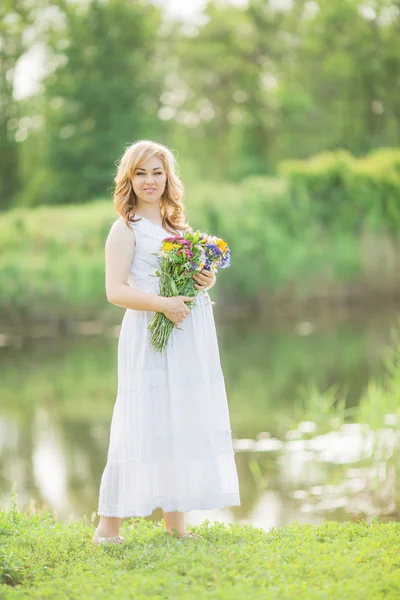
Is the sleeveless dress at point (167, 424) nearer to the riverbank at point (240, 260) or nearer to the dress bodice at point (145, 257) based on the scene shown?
the dress bodice at point (145, 257)

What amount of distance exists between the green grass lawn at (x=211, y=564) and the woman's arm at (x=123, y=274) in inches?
39.5

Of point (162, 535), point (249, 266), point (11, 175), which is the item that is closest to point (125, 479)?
point (162, 535)

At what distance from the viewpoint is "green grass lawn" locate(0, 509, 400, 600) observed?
10.8ft

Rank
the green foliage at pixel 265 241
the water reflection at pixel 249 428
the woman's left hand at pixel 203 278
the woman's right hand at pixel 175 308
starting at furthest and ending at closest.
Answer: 1. the green foliage at pixel 265 241
2. the water reflection at pixel 249 428
3. the woman's left hand at pixel 203 278
4. the woman's right hand at pixel 175 308

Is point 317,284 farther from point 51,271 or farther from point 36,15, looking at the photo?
point 36,15

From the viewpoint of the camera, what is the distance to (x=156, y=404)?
401 centimetres

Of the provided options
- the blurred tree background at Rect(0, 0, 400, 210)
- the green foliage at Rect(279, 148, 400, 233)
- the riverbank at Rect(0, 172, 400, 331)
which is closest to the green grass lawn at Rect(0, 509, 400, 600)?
the riverbank at Rect(0, 172, 400, 331)

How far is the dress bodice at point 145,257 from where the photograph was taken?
4.05 meters

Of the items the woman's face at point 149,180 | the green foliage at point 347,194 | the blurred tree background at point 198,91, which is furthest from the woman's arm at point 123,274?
the blurred tree background at point 198,91

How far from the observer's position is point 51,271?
18.4m

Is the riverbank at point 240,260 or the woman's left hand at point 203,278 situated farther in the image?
the riverbank at point 240,260

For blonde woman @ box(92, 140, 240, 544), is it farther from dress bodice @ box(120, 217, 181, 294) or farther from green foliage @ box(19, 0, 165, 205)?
green foliage @ box(19, 0, 165, 205)

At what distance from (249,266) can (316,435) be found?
11.2 m

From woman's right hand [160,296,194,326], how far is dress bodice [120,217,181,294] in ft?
0.61
